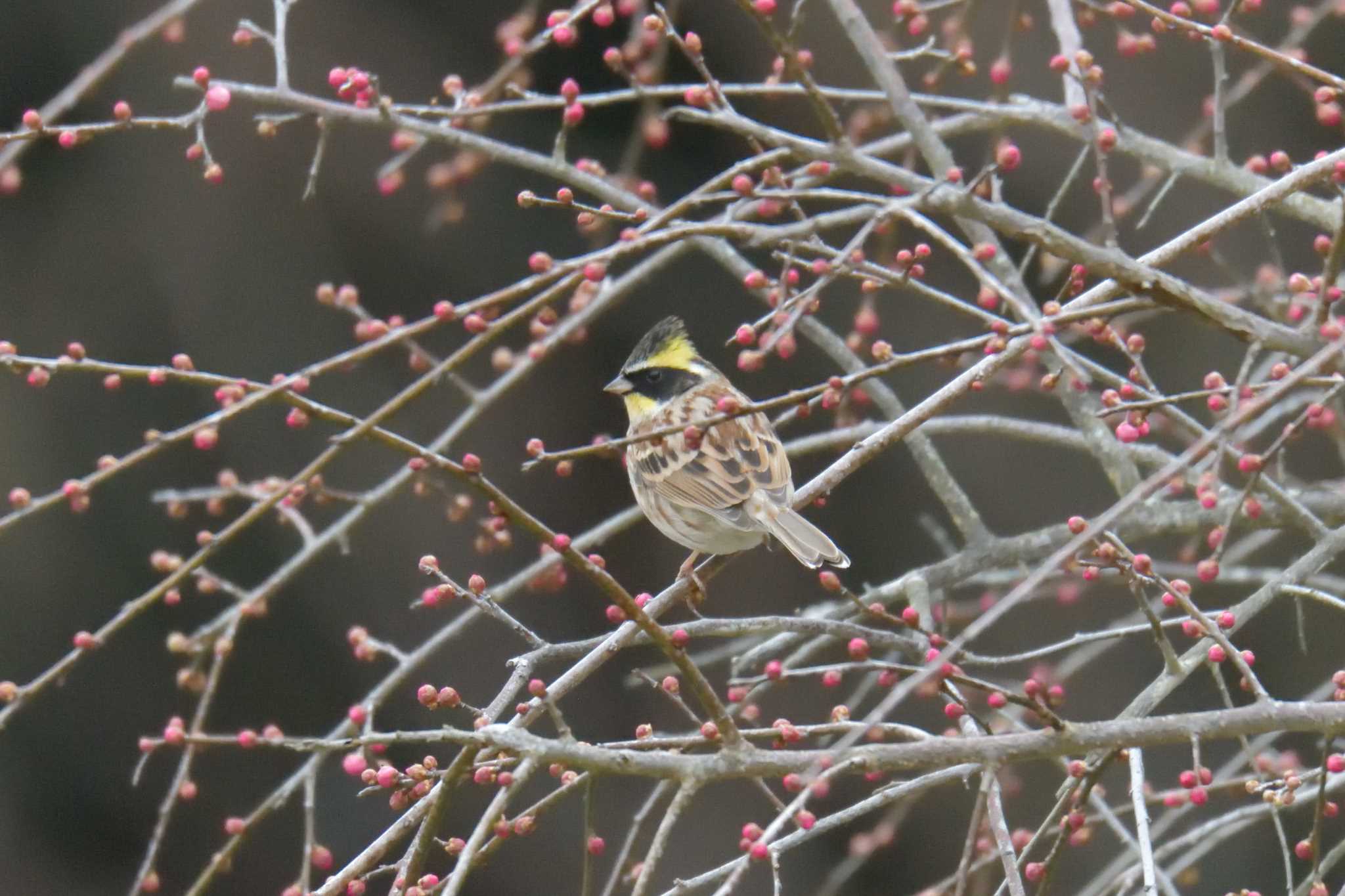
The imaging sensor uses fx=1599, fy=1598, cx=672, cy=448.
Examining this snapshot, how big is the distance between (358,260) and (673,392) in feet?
6.90

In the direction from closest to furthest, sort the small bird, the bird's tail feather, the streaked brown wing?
the bird's tail feather, the small bird, the streaked brown wing

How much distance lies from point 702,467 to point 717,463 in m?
0.05

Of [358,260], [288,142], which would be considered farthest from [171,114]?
[358,260]

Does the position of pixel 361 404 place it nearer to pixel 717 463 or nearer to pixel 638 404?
pixel 638 404

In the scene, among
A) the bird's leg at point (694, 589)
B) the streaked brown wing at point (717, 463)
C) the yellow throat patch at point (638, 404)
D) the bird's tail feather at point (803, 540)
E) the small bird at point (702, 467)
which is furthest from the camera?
the yellow throat patch at point (638, 404)

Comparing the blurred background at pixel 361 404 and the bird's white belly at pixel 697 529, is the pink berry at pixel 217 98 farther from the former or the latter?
the blurred background at pixel 361 404

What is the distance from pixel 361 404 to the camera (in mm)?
6559

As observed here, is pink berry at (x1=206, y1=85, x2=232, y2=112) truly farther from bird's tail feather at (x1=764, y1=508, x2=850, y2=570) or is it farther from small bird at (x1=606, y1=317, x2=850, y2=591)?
bird's tail feather at (x1=764, y1=508, x2=850, y2=570)

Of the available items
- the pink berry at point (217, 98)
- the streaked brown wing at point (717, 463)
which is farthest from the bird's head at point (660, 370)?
the pink berry at point (217, 98)

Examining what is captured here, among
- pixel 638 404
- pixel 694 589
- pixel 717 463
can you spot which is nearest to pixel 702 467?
pixel 717 463

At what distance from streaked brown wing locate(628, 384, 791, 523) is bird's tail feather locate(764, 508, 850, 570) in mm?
172

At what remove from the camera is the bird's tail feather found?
13.5ft

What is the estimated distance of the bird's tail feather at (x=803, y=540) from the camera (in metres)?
4.11

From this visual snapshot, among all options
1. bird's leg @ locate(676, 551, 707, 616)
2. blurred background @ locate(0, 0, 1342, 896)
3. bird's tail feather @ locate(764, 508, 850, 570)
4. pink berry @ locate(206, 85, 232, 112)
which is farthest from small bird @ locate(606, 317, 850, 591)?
blurred background @ locate(0, 0, 1342, 896)
